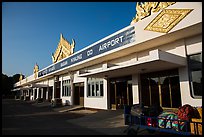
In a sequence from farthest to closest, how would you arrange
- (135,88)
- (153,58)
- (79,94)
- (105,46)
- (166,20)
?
1. (79,94)
2. (105,46)
3. (135,88)
4. (166,20)
5. (153,58)

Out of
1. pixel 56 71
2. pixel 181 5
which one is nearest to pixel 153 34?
pixel 181 5

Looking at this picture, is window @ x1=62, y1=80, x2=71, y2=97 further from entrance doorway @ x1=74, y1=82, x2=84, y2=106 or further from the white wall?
the white wall

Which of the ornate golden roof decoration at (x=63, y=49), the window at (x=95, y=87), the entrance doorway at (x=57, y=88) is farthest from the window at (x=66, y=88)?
the window at (x=95, y=87)

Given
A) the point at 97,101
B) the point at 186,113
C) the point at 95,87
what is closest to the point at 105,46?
the point at 95,87

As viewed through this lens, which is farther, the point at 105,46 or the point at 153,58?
the point at 105,46

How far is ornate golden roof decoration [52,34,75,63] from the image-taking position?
1717 cm

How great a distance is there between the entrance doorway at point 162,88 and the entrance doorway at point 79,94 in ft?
25.5

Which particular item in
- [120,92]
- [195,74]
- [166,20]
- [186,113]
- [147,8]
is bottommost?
[186,113]

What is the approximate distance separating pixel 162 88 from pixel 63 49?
13221 millimetres

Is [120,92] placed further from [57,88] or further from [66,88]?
[57,88]

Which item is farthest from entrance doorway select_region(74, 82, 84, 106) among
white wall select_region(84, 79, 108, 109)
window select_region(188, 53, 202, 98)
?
window select_region(188, 53, 202, 98)

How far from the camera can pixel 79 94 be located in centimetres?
1697

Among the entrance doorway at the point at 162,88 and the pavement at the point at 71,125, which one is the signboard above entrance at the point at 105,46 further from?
the pavement at the point at 71,125

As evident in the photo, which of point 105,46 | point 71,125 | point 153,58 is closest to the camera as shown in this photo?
point 153,58
